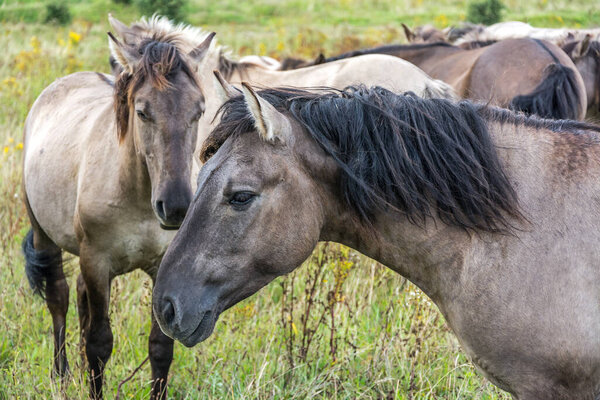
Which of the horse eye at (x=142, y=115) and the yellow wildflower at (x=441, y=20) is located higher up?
the horse eye at (x=142, y=115)

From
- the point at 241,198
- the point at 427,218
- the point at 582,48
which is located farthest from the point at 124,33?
the point at 582,48

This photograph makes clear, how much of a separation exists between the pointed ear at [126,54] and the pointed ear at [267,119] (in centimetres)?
170

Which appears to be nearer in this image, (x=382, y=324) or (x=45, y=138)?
(x=382, y=324)

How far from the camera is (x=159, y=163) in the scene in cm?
355

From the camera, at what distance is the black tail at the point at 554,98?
590 cm

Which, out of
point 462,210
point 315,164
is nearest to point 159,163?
point 315,164

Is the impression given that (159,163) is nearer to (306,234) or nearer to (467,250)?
(306,234)

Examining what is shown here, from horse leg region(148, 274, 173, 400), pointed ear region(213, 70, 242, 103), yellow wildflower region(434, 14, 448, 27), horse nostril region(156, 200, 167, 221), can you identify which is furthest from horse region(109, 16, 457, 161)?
yellow wildflower region(434, 14, 448, 27)

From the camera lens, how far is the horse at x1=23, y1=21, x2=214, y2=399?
11.8ft

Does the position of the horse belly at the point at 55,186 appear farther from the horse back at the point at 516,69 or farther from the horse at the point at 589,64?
the horse at the point at 589,64

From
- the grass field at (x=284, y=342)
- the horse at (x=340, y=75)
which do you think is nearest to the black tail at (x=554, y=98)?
the horse at (x=340, y=75)

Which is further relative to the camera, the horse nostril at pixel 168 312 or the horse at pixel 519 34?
the horse at pixel 519 34

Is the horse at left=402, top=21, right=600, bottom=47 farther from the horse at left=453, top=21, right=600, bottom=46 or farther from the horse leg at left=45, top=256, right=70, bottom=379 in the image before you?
the horse leg at left=45, top=256, right=70, bottom=379

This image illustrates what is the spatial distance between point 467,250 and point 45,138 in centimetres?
349
